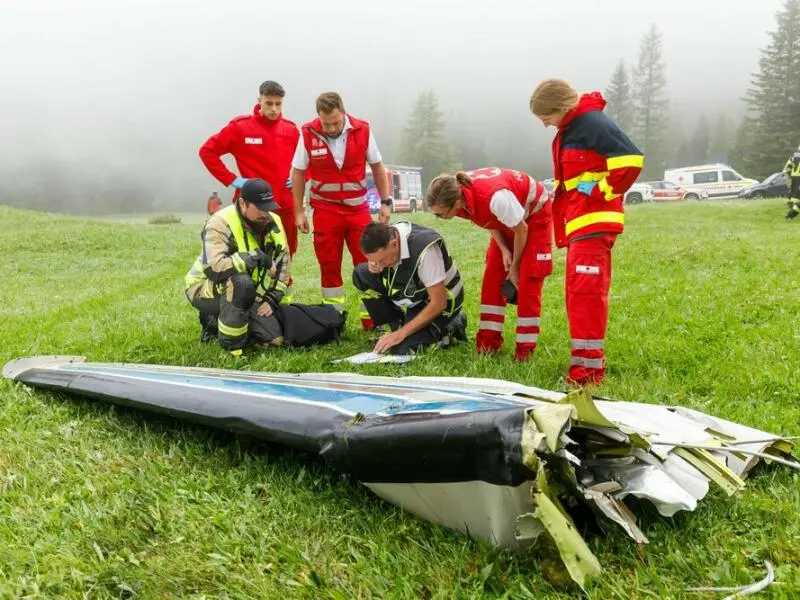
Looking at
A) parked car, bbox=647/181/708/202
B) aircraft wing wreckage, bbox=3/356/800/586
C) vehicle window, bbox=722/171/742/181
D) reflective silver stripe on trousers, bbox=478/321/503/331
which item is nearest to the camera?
aircraft wing wreckage, bbox=3/356/800/586

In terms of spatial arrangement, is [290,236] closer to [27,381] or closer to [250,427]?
[27,381]

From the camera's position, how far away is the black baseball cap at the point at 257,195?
14.1 ft

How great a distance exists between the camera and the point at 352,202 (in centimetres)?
512

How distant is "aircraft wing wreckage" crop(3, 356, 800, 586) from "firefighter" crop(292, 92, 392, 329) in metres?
2.73

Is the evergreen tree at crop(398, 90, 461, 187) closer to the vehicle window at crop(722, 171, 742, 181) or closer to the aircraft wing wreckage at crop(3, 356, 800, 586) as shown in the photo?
the vehicle window at crop(722, 171, 742, 181)

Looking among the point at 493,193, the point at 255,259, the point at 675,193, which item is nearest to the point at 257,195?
the point at 255,259

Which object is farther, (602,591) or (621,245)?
(621,245)

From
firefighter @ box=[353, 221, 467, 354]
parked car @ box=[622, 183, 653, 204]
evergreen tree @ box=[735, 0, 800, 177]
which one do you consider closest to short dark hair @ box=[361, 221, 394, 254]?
firefighter @ box=[353, 221, 467, 354]

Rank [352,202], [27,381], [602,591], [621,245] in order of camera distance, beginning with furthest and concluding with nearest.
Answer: [621,245] → [352,202] → [27,381] → [602,591]

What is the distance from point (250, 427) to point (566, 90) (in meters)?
2.40

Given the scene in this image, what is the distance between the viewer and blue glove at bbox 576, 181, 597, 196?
3.26 m

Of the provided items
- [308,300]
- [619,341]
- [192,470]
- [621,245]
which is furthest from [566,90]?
[621,245]

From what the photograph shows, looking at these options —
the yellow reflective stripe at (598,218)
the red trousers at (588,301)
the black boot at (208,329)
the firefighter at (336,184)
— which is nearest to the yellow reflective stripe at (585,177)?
the yellow reflective stripe at (598,218)

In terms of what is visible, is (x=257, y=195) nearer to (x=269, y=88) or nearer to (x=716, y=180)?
(x=269, y=88)
